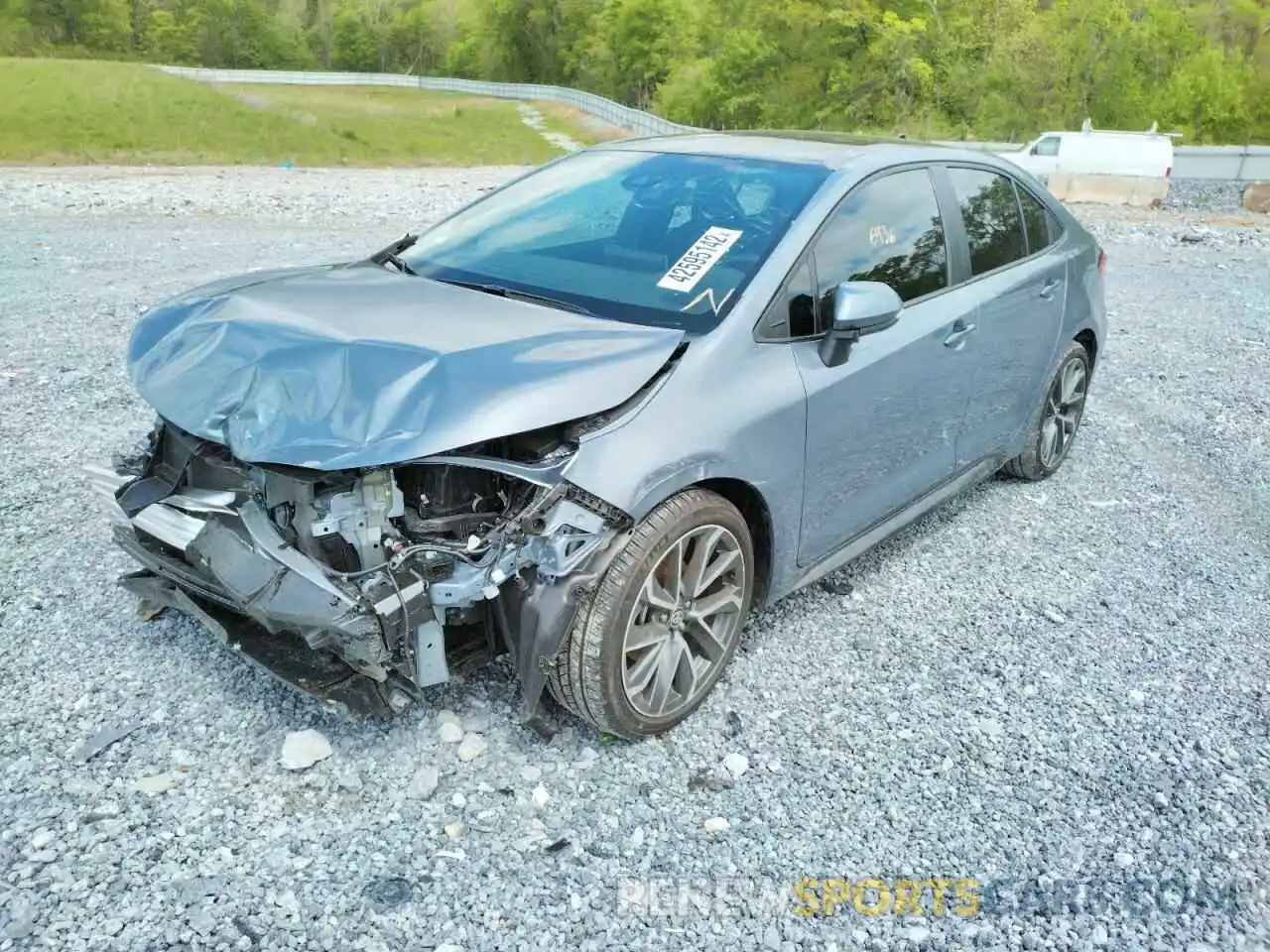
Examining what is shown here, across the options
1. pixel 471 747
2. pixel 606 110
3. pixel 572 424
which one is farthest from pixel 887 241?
pixel 606 110

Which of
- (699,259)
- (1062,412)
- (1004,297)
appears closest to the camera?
(699,259)

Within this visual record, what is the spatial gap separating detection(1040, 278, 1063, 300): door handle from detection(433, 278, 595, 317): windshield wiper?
259cm

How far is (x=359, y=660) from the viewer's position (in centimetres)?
280

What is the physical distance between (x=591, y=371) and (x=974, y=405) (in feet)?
7.28

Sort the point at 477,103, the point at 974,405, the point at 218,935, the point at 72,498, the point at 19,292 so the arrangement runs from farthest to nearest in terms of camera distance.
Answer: the point at 477,103 < the point at 19,292 < the point at 72,498 < the point at 974,405 < the point at 218,935

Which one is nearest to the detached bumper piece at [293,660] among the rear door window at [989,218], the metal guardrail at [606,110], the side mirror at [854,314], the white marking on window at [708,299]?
the white marking on window at [708,299]

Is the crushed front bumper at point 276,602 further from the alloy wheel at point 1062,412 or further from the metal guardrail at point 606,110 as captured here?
the metal guardrail at point 606,110

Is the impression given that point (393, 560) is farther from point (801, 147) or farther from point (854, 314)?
point (801, 147)

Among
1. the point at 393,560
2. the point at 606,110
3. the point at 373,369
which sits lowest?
the point at 606,110

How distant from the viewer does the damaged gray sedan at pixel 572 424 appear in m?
2.81

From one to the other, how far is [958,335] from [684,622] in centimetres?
184

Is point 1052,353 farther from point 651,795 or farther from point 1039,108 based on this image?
point 1039,108

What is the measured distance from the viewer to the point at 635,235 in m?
3.76

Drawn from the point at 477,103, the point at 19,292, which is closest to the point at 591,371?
the point at 19,292
